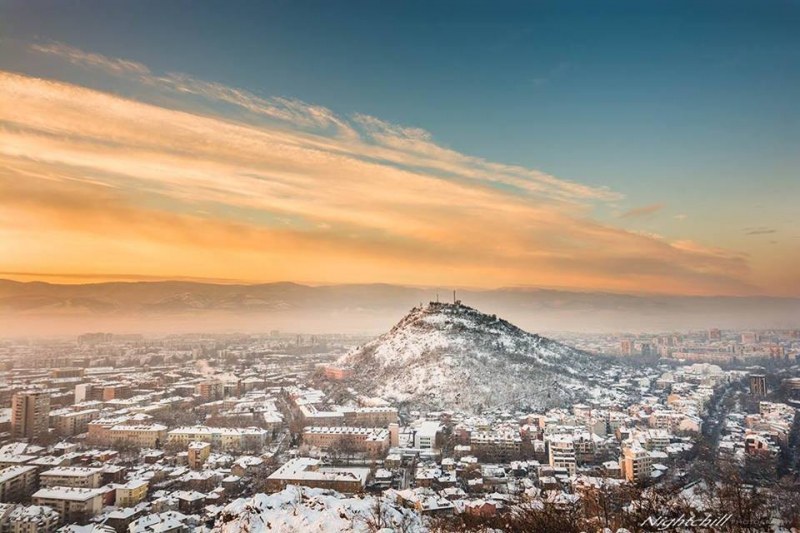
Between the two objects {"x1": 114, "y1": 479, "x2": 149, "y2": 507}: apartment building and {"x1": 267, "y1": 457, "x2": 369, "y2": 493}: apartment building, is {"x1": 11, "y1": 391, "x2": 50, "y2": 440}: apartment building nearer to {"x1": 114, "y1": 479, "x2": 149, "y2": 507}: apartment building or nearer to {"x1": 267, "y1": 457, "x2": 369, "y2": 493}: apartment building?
{"x1": 114, "y1": 479, "x2": 149, "y2": 507}: apartment building

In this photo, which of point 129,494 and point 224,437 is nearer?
point 129,494

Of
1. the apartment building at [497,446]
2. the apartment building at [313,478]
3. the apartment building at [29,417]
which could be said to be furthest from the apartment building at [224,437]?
the apartment building at [497,446]

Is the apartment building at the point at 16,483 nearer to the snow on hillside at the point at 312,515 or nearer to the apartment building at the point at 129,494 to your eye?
the apartment building at the point at 129,494

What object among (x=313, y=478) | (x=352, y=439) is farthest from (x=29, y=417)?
(x=313, y=478)

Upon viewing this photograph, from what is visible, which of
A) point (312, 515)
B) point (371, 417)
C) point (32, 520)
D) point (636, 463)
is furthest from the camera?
point (371, 417)

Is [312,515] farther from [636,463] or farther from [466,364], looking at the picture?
[466,364]

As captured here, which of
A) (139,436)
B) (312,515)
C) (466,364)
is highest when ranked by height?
(312,515)
